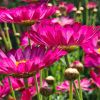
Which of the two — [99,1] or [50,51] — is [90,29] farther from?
[99,1]

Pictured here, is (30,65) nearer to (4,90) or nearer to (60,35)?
(60,35)

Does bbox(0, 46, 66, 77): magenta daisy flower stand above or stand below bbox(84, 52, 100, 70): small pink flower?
above

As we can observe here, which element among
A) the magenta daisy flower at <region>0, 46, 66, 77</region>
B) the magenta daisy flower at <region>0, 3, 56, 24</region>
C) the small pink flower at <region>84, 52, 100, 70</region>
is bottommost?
the small pink flower at <region>84, 52, 100, 70</region>

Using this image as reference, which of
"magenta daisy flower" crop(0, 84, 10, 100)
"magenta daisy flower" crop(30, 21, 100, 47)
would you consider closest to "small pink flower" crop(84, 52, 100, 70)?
"magenta daisy flower" crop(30, 21, 100, 47)

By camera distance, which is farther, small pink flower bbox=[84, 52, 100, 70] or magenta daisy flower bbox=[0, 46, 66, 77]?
small pink flower bbox=[84, 52, 100, 70]

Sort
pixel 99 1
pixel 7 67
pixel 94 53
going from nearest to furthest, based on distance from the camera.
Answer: pixel 7 67
pixel 94 53
pixel 99 1

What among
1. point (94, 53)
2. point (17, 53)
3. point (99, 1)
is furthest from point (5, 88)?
point (99, 1)

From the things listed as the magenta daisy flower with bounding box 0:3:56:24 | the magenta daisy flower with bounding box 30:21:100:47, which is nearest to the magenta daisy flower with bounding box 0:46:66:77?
the magenta daisy flower with bounding box 30:21:100:47

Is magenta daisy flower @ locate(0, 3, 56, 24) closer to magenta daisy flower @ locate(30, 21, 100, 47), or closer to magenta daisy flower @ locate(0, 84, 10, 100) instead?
magenta daisy flower @ locate(30, 21, 100, 47)

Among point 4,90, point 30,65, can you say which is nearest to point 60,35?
point 30,65
